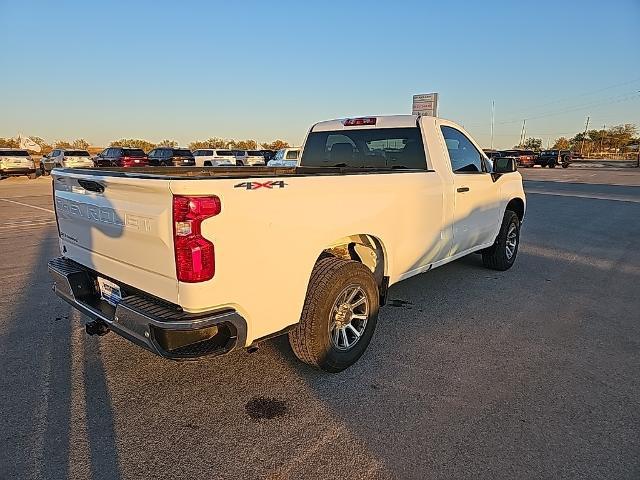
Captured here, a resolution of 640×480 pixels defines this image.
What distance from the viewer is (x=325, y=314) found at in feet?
9.87

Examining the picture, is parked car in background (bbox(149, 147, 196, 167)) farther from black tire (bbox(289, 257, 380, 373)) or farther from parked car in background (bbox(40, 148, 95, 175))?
black tire (bbox(289, 257, 380, 373))

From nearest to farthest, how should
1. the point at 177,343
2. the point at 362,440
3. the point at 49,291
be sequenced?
the point at 177,343 → the point at 362,440 → the point at 49,291

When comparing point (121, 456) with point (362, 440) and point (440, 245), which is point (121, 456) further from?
point (440, 245)

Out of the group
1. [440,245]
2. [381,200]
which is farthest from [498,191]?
[381,200]

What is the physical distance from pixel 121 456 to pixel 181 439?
32 centimetres

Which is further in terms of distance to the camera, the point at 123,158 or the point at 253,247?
the point at 123,158

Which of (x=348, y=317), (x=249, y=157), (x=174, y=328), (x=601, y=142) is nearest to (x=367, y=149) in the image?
(x=348, y=317)

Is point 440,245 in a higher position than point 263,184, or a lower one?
lower

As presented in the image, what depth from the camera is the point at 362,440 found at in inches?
99.6

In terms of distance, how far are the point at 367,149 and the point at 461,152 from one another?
42.8 inches

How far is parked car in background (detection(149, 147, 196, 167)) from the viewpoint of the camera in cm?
2862

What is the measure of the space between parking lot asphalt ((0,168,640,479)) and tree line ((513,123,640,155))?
94992mm

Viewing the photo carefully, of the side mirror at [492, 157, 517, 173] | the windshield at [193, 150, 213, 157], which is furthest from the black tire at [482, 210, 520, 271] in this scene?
the windshield at [193, 150, 213, 157]

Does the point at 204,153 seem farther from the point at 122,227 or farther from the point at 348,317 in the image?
the point at 122,227
